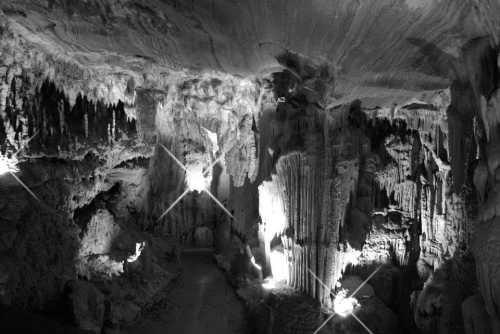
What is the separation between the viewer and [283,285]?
9086mm

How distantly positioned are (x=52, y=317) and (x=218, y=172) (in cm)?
896

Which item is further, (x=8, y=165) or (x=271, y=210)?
(x=271, y=210)

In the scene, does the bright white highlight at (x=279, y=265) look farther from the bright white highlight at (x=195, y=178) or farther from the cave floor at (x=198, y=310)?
the bright white highlight at (x=195, y=178)

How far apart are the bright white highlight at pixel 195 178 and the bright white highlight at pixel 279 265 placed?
6.32 m

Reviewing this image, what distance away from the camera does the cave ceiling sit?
5.12 m

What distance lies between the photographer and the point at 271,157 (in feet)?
30.2

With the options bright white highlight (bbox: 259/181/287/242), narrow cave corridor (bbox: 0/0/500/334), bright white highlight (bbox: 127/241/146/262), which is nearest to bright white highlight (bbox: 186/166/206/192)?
narrow cave corridor (bbox: 0/0/500/334)

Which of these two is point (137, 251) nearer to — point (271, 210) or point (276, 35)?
point (271, 210)

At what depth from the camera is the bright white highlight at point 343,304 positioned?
8.27m

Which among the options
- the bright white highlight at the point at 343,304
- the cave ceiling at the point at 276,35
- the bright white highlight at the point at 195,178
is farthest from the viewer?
the bright white highlight at the point at 195,178

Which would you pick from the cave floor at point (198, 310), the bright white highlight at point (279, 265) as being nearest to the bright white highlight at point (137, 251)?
the cave floor at point (198, 310)

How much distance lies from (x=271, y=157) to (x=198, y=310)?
4434mm

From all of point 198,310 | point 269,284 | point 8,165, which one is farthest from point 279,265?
point 8,165

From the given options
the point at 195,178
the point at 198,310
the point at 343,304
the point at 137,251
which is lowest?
the point at 198,310
